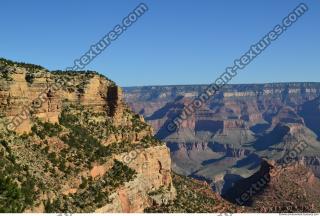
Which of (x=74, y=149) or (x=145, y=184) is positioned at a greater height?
(x=74, y=149)

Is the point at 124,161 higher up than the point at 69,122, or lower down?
lower down

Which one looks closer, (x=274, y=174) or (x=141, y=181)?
(x=141, y=181)

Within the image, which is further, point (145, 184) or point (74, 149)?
point (145, 184)

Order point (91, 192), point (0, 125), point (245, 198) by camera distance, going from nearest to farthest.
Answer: point (0, 125) < point (91, 192) < point (245, 198)

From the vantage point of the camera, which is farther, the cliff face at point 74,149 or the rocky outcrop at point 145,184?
the rocky outcrop at point 145,184

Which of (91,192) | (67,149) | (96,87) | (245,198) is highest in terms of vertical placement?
(96,87)

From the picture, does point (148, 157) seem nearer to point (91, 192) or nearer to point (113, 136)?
point (113, 136)

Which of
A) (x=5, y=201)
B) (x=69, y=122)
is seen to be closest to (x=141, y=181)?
(x=69, y=122)

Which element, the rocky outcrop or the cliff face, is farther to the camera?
the rocky outcrop
